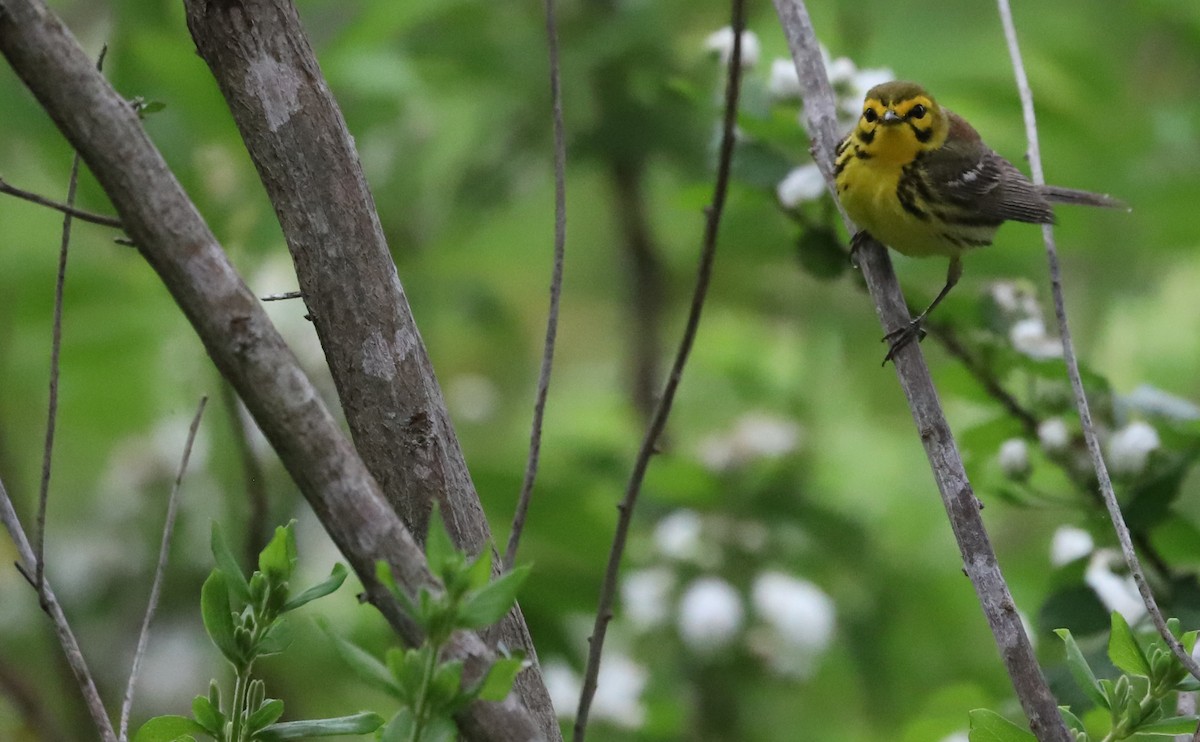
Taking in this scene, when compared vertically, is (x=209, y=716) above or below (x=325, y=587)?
below

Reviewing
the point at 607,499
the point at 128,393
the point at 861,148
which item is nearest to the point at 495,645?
the point at 861,148

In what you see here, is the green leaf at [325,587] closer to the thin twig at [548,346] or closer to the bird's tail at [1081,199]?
the thin twig at [548,346]

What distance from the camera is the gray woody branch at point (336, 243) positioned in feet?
4.11

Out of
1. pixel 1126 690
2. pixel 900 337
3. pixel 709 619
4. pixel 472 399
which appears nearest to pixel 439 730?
pixel 1126 690

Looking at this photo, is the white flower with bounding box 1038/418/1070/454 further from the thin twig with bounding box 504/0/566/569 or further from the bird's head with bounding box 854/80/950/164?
the thin twig with bounding box 504/0/566/569

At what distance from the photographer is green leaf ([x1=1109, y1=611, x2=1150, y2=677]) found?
1261 millimetres

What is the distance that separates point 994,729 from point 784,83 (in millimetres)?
1406

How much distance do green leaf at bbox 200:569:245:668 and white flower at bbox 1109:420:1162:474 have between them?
150 centimetres

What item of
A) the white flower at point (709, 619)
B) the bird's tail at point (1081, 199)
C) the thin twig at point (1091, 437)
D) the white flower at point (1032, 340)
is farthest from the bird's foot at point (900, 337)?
the white flower at point (709, 619)

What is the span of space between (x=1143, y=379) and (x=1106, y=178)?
2.61 ft

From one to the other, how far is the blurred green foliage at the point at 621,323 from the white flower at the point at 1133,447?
42 centimetres

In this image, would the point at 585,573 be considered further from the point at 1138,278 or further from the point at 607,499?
the point at 1138,278

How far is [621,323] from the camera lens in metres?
4.51

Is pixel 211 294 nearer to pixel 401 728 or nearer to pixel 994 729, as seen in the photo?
pixel 401 728
